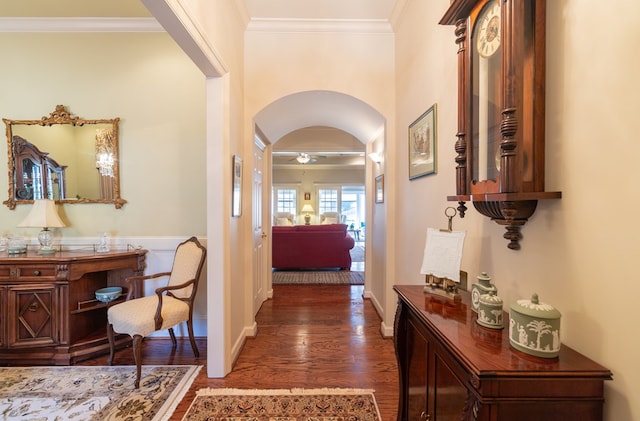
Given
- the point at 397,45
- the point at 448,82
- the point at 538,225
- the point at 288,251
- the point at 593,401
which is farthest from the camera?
the point at 288,251

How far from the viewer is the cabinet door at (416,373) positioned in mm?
1105

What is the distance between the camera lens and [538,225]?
92cm

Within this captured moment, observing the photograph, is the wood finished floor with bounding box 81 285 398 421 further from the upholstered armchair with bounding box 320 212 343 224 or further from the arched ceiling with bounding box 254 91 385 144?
the upholstered armchair with bounding box 320 212 343 224

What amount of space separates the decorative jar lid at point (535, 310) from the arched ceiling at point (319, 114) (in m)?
2.29

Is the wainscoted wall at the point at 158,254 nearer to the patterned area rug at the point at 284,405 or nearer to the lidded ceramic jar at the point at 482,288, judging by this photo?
the patterned area rug at the point at 284,405

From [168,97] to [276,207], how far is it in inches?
289

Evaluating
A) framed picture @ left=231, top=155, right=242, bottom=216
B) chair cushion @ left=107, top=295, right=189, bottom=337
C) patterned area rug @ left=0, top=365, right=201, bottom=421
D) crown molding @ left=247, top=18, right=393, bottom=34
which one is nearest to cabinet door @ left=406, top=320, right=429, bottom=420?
patterned area rug @ left=0, top=365, right=201, bottom=421

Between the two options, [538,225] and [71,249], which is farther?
[71,249]

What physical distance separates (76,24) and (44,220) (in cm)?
194

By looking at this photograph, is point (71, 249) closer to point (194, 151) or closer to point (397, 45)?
point (194, 151)

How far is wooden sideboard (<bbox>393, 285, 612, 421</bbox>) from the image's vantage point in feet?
2.22

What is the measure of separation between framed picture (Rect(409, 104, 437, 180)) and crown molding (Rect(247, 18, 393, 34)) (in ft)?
3.90

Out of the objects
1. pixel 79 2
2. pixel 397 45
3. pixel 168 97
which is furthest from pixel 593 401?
pixel 79 2

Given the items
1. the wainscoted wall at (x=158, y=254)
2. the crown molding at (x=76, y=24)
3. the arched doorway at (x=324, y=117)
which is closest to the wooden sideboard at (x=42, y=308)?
the wainscoted wall at (x=158, y=254)
